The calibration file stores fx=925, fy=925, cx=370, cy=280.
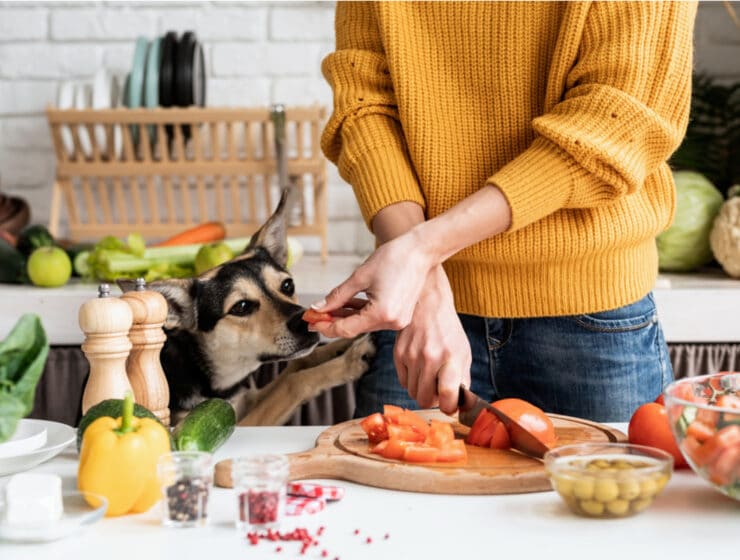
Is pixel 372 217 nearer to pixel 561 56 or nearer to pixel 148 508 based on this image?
pixel 561 56

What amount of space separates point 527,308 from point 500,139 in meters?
0.27

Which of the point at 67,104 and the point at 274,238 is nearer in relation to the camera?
the point at 274,238

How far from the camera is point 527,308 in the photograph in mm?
1473

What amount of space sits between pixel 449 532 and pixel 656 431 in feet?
1.09

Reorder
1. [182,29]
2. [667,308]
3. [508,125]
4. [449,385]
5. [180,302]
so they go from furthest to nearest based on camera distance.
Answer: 1. [182,29]
2. [667,308]
3. [180,302]
4. [508,125]
5. [449,385]

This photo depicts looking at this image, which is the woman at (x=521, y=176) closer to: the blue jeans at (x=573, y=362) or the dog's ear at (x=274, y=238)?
the blue jeans at (x=573, y=362)

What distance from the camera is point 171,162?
253 cm

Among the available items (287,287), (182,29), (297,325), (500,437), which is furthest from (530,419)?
(182,29)

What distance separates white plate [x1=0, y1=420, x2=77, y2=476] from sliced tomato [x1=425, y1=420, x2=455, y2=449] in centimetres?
43

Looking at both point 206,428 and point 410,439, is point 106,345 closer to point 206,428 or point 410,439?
point 206,428

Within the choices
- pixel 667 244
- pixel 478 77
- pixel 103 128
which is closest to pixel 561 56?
pixel 478 77

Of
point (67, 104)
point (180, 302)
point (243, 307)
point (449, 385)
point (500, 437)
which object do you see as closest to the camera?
point (500, 437)

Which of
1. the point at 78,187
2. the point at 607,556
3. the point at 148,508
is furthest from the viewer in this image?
the point at 78,187

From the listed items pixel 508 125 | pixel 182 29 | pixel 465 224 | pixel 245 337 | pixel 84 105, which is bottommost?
pixel 245 337
